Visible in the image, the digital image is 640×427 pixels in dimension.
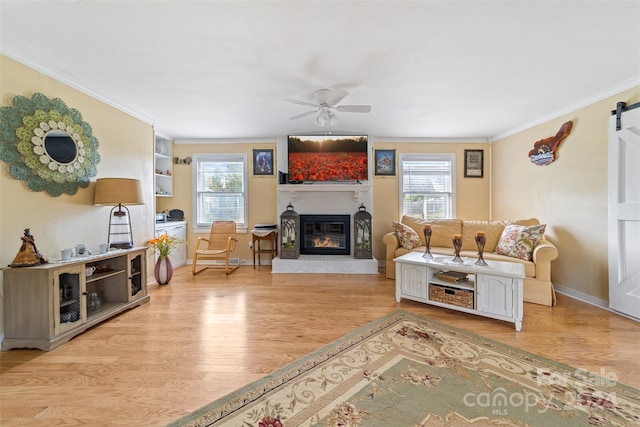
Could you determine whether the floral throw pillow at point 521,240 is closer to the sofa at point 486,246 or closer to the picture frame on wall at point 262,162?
the sofa at point 486,246

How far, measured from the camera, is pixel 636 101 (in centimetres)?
255

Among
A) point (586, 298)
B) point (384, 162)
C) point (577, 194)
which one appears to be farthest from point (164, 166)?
point (586, 298)

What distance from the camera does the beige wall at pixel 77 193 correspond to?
2.07 meters

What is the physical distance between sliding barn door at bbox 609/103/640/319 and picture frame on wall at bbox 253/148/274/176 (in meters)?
4.66

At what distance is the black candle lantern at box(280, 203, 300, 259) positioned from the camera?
4453mm

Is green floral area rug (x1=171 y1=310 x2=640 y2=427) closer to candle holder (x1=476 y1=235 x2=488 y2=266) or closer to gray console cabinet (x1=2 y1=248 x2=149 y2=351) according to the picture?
candle holder (x1=476 y1=235 x2=488 y2=266)

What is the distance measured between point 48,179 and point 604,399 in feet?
14.9

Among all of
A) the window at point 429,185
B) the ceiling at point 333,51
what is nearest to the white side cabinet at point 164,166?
the ceiling at point 333,51

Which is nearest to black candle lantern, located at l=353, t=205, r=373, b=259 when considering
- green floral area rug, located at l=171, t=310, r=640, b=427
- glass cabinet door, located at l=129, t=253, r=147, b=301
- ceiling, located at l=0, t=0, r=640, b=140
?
ceiling, located at l=0, t=0, r=640, b=140

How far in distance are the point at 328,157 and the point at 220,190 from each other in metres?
2.22

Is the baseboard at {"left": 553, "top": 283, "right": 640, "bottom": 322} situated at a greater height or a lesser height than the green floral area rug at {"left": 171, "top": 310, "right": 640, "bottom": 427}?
greater

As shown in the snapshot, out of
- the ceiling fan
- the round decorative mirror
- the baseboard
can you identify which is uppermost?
the ceiling fan

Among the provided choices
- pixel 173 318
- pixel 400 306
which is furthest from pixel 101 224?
pixel 400 306

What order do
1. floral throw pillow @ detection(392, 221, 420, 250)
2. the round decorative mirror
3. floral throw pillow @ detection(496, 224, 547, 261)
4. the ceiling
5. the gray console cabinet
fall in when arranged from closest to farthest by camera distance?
1. the ceiling
2. the gray console cabinet
3. the round decorative mirror
4. floral throw pillow @ detection(496, 224, 547, 261)
5. floral throw pillow @ detection(392, 221, 420, 250)
